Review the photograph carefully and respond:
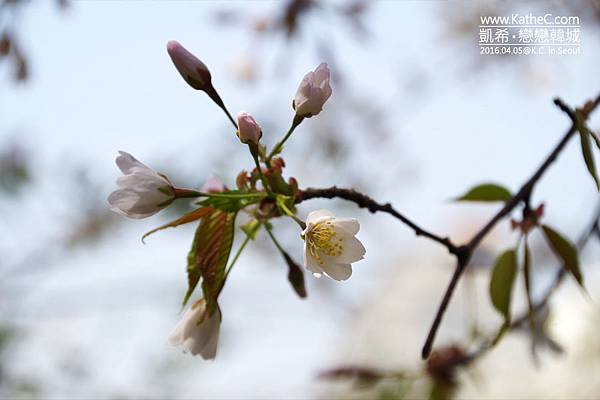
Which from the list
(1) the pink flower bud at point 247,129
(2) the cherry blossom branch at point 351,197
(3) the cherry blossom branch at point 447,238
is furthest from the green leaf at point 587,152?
(1) the pink flower bud at point 247,129

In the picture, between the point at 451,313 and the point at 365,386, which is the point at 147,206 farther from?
the point at 451,313

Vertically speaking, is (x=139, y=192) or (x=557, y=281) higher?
(x=557, y=281)

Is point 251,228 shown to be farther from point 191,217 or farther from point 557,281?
point 557,281

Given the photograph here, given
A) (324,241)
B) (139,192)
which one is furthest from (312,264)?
(139,192)

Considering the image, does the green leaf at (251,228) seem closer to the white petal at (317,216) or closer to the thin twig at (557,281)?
the white petal at (317,216)

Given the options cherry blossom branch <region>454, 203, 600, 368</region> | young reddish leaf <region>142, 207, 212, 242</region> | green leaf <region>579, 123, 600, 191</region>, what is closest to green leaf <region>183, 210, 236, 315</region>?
young reddish leaf <region>142, 207, 212, 242</region>

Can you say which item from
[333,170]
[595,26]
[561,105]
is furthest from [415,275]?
[561,105]
